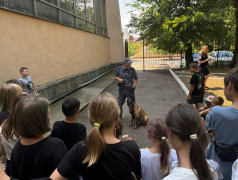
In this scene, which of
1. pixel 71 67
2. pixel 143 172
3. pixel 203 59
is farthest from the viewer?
pixel 71 67

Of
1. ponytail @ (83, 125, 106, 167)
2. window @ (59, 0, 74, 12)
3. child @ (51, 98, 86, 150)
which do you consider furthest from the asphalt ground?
window @ (59, 0, 74, 12)

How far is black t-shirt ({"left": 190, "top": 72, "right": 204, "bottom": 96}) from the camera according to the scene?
14.8 feet

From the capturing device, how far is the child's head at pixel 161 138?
175 cm

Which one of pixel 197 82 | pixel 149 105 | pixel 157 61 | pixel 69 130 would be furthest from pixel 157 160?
pixel 157 61

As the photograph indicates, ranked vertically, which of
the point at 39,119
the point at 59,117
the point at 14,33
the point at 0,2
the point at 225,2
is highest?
the point at 225,2

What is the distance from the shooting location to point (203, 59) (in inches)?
284

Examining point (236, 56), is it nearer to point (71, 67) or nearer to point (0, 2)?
point (71, 67)

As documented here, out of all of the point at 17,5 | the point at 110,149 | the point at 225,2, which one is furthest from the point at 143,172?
the point at 225,2

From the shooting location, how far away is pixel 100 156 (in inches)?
52.8

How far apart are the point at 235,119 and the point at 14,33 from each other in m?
5.96

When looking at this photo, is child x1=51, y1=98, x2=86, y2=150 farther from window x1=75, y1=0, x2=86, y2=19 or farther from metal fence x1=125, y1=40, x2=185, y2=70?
metal fence x1=125, y1=40, x2=185, y2=70

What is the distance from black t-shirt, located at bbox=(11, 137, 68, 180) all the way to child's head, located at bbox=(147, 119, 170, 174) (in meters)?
0.96

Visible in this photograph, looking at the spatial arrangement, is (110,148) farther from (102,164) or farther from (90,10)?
(90,10)

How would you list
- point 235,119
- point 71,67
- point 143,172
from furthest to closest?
1. point 71,67
2. point 143,172
3. point 235,119
